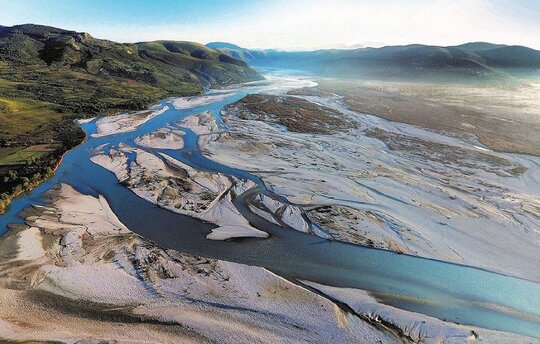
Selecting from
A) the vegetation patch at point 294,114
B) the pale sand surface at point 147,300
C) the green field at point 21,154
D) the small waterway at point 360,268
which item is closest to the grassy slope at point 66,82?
the green field at point 21,154

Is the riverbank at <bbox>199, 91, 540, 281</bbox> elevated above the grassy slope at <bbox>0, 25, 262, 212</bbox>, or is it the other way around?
the grassy slope at <bbox>0, 25, 262, 212</bbox>

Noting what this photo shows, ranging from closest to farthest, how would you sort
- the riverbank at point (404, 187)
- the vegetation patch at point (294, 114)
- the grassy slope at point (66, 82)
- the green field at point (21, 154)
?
the riverbank at point (404, 187) → the green field at point (21, 154) → the grassy slope at point (66, 82) → the vegetation patch at point (294, 114)

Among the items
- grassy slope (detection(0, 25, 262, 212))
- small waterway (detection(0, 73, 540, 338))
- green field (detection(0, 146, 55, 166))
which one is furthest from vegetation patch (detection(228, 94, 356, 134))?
green field (detection(0, 146, 55, 166))

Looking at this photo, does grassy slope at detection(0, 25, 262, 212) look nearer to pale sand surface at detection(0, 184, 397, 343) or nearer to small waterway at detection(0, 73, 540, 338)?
pale sand surface at detection(0, 184, 397, 343)

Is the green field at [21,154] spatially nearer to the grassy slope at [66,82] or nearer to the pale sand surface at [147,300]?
the grassy slope at [66,82]

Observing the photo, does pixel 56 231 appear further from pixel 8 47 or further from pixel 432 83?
pixel 432 83
